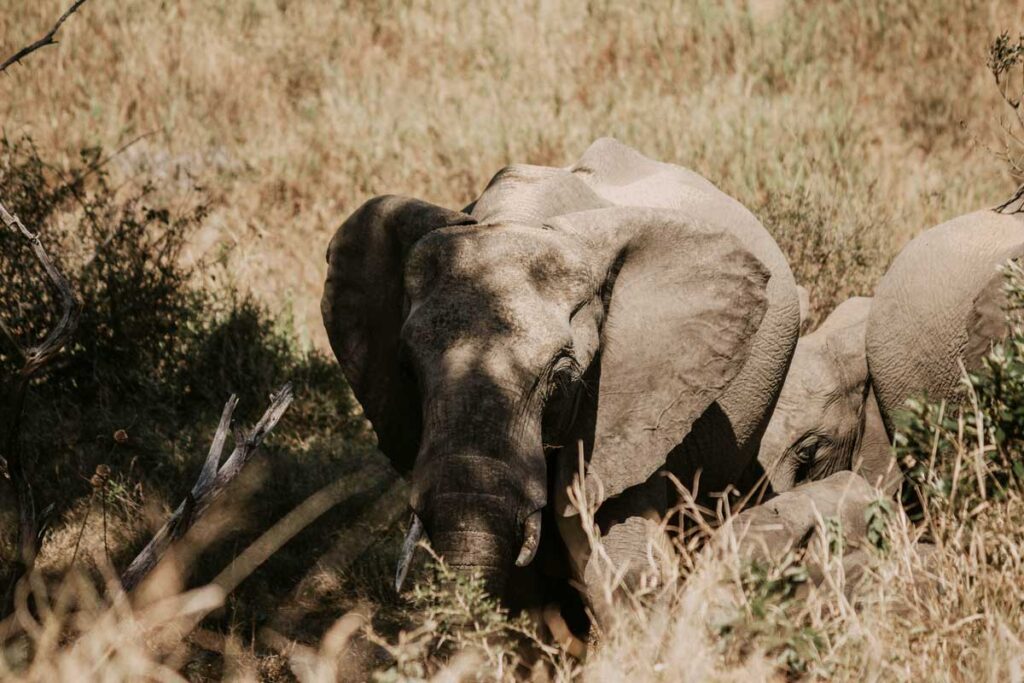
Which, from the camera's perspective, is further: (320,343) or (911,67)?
(911,67)

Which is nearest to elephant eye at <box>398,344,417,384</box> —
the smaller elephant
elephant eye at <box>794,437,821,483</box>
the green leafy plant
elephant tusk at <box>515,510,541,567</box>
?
elephant tusk at <box>515,510,541,567</box>

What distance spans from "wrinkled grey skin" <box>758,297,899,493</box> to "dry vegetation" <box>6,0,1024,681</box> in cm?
78

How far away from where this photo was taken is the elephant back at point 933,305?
5.77 metres

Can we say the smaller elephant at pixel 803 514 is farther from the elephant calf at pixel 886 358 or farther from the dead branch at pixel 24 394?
the dead branch at pixel 24 394

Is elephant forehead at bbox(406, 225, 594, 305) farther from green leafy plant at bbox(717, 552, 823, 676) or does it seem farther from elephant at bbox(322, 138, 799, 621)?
green leafy plant at bbox(717, 552, 823, 676)

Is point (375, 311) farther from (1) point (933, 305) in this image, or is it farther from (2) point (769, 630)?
(1) point (933, 305)

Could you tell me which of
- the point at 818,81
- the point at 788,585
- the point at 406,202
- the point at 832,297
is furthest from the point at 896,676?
the point at 818,81

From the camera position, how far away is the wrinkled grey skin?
614 centimetres

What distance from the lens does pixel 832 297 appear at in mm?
7973

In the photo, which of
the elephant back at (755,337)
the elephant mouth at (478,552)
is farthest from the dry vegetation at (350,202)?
the elephant back at (755,337)

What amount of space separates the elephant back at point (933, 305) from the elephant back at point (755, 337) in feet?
1.76

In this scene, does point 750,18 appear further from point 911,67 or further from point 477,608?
point 477,608

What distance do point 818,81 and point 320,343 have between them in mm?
4760

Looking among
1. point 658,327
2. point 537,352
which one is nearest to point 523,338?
point 537,352
